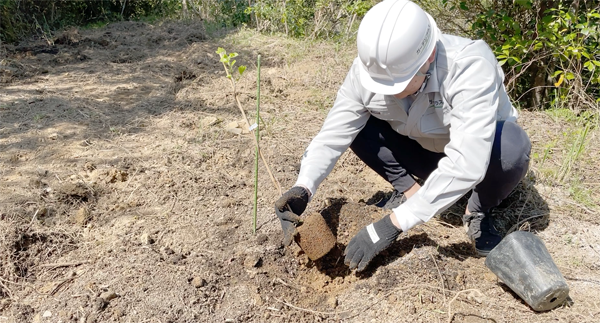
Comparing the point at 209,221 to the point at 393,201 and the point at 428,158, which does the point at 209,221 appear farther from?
the point at 428,158

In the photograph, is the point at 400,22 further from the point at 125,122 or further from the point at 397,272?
the point at 125,122

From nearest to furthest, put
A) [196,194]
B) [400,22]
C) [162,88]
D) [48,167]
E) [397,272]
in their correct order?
[400,22] < [397,272] < [196,194] < [48,167] < [162,88]

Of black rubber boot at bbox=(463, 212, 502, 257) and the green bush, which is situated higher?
the green bush

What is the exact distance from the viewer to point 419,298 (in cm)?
184

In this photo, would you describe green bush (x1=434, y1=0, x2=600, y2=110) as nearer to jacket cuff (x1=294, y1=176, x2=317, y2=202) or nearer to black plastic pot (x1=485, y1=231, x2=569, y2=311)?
black plastic pot (x1=485, y1=231, x2=569, y2=311)

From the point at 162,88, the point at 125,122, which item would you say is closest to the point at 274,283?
the point at 125,122

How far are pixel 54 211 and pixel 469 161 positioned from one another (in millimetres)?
1994

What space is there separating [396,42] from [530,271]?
0.98m

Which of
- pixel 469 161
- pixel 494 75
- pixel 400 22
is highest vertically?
pixel 400 22

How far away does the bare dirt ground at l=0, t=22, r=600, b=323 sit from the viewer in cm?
186

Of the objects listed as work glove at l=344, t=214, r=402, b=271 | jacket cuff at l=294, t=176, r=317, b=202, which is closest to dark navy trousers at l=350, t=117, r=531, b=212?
jacket cuff at l=294, t=176, r=317, b=202

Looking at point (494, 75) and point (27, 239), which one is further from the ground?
point (494, 75)

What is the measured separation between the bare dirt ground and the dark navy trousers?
246 mm

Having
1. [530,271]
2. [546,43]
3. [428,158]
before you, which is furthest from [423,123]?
[546,43]
